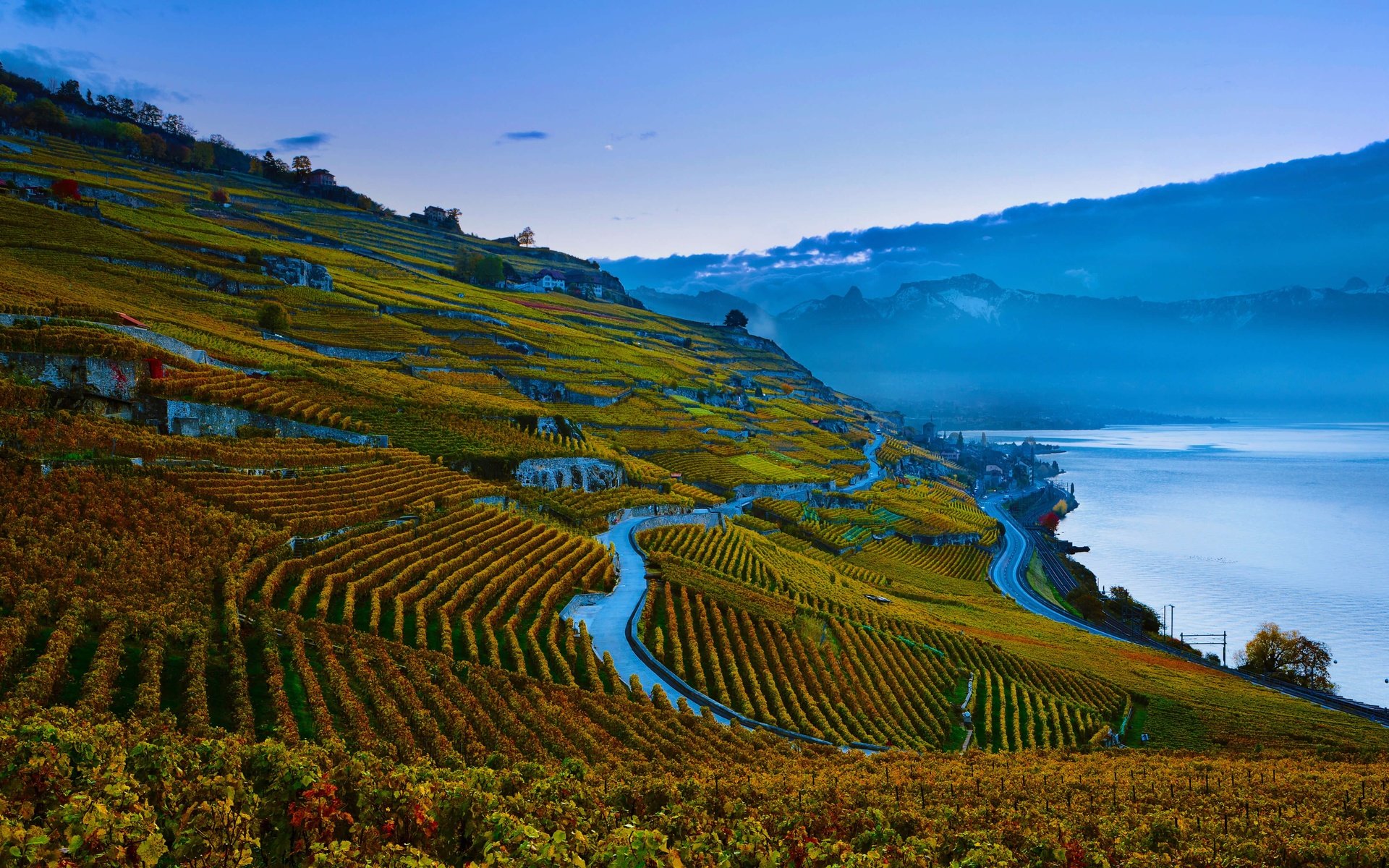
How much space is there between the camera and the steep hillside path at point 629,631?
22.4 meters

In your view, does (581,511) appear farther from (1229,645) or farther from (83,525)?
(1229,645)

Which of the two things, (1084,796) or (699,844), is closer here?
(699,844)

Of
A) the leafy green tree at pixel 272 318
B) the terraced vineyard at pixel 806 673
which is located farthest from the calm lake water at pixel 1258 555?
the leafy green tree at pixel 272 318

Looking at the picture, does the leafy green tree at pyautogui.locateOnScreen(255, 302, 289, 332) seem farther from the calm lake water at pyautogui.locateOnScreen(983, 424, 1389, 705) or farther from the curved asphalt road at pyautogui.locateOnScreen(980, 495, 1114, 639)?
the calm lake water at pyautogui.locateOnScreen(983, 424, 1389, 705)

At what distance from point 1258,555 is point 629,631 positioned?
97957 millimetres

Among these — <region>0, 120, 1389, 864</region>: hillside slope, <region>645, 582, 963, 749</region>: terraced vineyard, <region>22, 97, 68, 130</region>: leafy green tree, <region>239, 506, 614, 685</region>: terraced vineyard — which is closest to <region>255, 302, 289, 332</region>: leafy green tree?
<region>0, 120, 1389, 864</region>: hillside slope

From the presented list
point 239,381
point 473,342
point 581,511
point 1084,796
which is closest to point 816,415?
point 473,342

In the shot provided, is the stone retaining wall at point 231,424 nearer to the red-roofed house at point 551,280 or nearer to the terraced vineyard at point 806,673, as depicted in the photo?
the terraced vineyard at point 806,673

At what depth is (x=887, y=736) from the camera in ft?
79.9

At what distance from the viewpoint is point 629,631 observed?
25.9 meters

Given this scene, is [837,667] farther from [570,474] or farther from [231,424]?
[231,424]

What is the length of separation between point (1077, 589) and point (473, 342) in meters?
66.7

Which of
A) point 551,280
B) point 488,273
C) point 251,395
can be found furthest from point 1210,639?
point 551,280

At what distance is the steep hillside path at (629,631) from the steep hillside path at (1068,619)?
3712cm
